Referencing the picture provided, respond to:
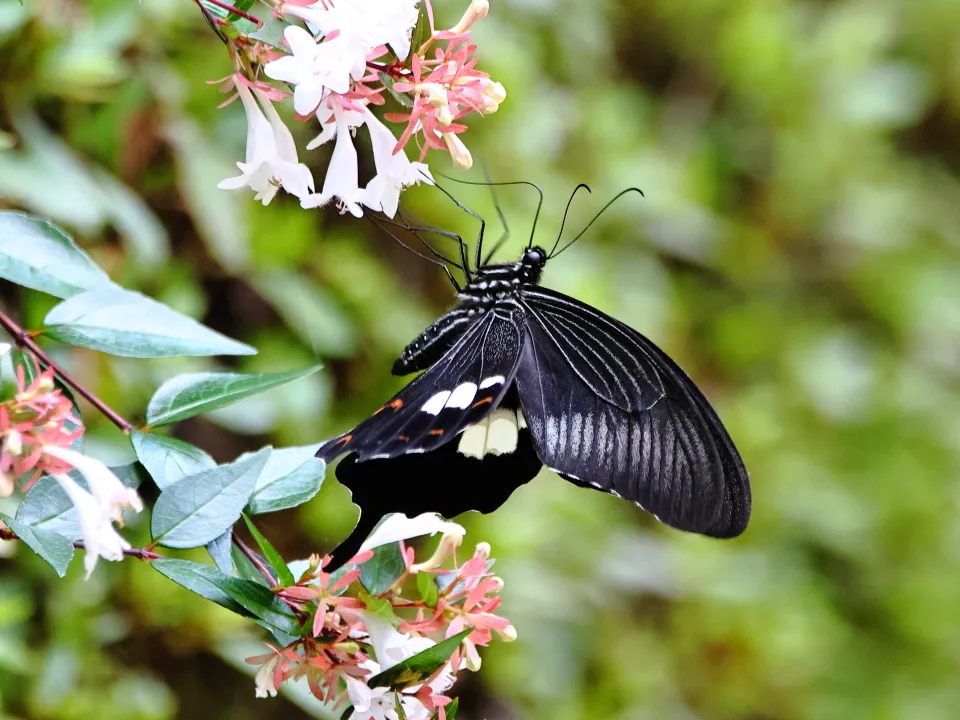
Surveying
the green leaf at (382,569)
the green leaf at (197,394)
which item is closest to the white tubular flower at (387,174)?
the green leaf at (197,394)

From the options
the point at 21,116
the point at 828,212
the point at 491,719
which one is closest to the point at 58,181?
the point at 21,116

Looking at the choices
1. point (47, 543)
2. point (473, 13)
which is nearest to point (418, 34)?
point (473, 13)

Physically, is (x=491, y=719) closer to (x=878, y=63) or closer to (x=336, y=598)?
(x=336, y=598)

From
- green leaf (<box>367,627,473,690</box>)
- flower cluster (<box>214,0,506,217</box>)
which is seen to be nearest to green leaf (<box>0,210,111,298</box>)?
flower cluster (<box>214,0,506,217</box>)

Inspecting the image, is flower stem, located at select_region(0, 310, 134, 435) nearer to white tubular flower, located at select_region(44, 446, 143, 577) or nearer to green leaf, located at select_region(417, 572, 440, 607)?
white tubular flower, located at select_region(44, 446, 143, 577)

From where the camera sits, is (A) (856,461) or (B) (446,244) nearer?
(B) (446,244)

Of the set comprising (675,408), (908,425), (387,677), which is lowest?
(387,677)
